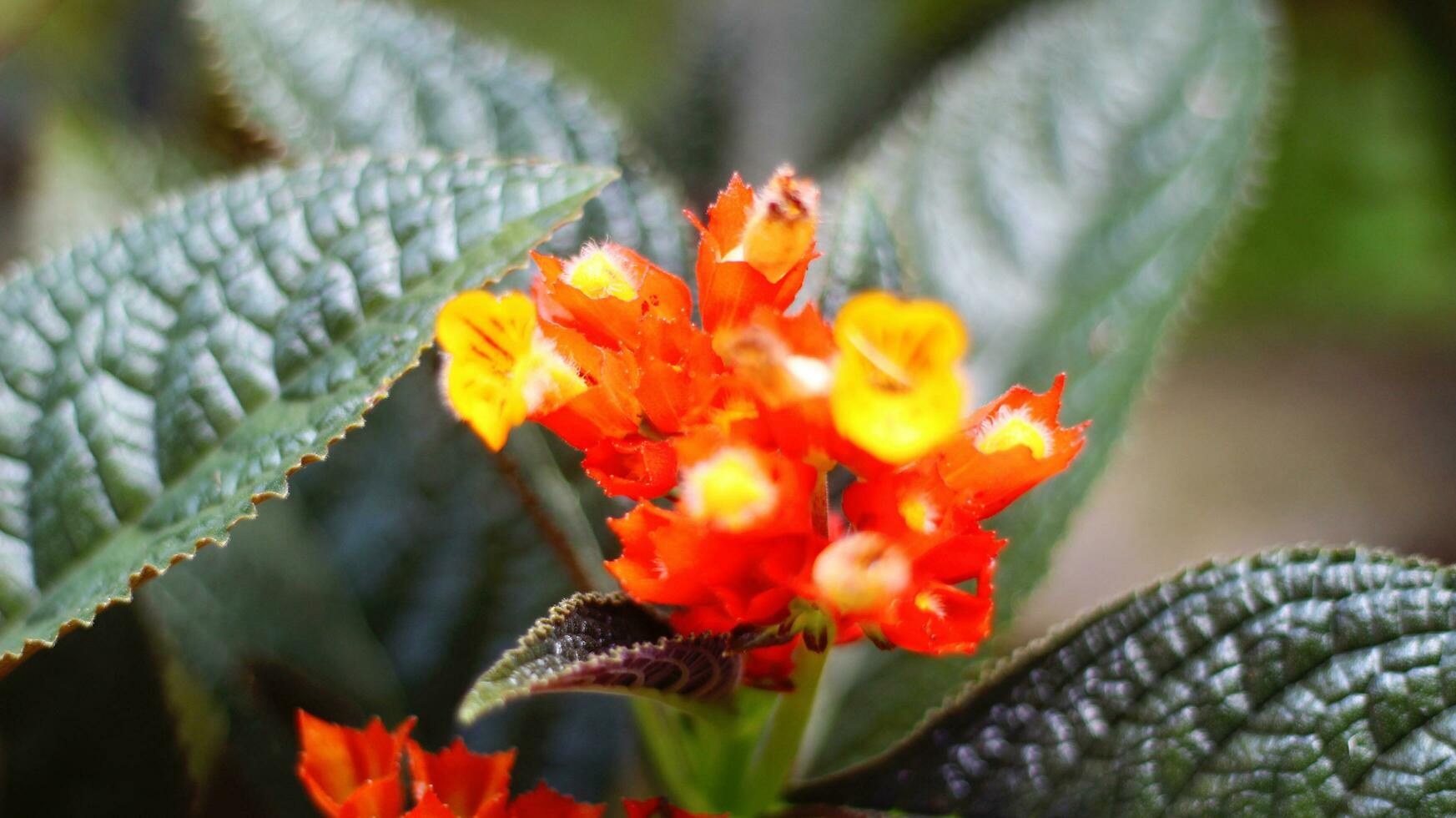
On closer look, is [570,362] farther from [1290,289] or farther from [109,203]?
[1290,289]

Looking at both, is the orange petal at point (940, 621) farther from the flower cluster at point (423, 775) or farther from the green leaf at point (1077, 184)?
the green leaf at point (1077, 184)

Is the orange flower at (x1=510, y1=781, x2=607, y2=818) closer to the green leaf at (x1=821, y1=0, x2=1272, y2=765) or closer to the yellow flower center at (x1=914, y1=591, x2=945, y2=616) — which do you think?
the yellow flower center at (x1=914, y1=591, x2=945, y2=616)

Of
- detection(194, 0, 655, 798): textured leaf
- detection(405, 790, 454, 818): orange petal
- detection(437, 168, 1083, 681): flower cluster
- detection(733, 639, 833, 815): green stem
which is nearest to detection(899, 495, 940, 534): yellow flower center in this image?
detection(437, 168, 1083, 681): flower cluster

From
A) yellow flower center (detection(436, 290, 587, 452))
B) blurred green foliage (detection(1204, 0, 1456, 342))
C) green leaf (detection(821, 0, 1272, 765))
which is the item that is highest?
blurred green foliage (detection(1204, 0, 1456, 342))

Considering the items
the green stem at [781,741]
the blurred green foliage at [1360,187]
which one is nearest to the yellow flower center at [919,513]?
the green stem at [781,741]

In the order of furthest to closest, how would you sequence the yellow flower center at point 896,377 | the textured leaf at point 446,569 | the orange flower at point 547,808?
the textured leaf at point 446,569
the orange flower at point 547,808
the yellow flower center at point 896,377

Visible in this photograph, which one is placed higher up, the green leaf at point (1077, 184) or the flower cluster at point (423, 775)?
the green leaf at point (1077, 184)
